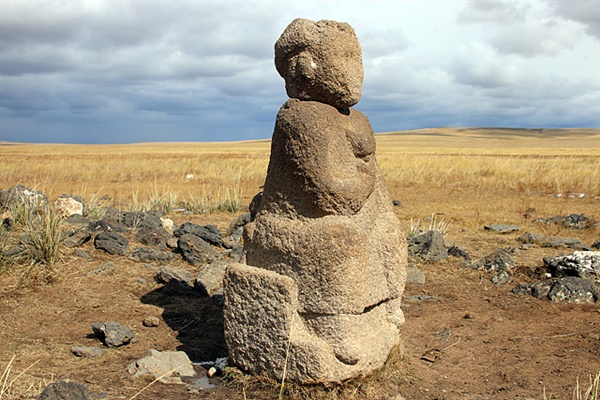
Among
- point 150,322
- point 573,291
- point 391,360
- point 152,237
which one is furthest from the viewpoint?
point 152,237

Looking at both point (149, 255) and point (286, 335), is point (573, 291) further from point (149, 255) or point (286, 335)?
point (149, 255)

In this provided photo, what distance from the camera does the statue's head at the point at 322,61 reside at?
13.1 feet

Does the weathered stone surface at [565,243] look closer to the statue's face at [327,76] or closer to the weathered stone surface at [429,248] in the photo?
the weathered stone surface at [429,248]

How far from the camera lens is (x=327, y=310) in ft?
12.5

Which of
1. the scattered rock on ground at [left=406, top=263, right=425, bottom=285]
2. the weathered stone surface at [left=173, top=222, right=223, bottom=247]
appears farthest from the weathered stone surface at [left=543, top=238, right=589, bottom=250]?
the weathered stone surface at [left=173, top=222, right=223, bottom=247]

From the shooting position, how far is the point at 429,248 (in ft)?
26.1

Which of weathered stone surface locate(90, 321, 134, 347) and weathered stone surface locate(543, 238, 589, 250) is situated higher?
weathered stone surface locate(90, 321, 134, 347)

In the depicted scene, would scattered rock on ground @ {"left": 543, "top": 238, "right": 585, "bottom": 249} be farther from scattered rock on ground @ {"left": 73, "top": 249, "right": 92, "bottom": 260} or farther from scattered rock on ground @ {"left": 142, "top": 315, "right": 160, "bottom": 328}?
scattered rock on ground @ {"left": 73, "top": 249, "right": 92, "bottom": 260}

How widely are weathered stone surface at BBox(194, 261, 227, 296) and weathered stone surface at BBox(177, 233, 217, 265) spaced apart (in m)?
0.82

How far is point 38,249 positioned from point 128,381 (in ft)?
A: 9.92

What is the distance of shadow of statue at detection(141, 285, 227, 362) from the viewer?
490 cm

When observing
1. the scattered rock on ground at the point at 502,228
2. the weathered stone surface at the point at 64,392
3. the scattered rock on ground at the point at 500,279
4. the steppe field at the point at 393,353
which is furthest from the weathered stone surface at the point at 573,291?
the weathered stone surface at the point at 64,392

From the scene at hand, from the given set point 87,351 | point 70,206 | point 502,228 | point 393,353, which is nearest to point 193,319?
point 87,351

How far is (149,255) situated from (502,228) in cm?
644
